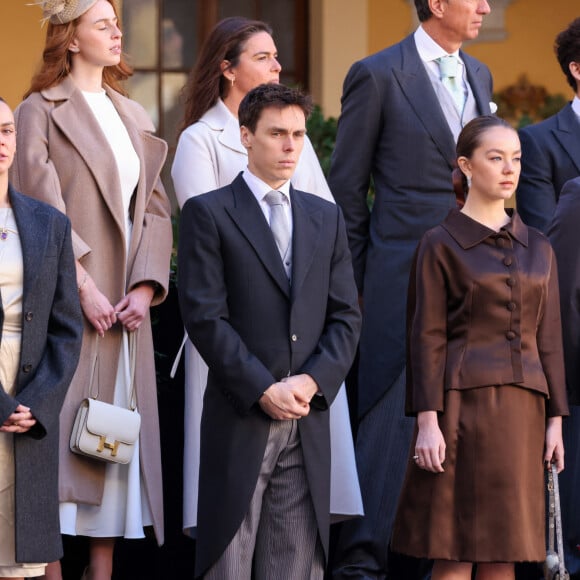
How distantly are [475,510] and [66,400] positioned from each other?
1.41 m

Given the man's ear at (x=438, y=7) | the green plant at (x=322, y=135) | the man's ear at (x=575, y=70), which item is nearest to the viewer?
the man's ear at (x=438, y=7)

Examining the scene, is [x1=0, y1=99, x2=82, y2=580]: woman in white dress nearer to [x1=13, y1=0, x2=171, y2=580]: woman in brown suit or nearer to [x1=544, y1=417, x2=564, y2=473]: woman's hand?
[x1=13, y1=0, x2=171, y2=580]: woman in brown suit

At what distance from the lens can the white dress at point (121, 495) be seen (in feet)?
17.1

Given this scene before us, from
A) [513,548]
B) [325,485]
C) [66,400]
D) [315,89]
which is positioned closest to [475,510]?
[513,548]

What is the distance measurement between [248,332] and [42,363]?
62 cm

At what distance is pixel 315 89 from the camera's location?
1075 centimetres

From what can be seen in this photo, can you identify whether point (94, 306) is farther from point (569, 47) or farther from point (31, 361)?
point (569, 47)

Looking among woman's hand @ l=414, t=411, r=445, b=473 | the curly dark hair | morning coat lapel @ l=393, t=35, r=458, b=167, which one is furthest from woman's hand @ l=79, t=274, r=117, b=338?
the curly dark hair

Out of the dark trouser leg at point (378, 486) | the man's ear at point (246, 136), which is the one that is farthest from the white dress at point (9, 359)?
the dark trouser leg at point (378, 486)

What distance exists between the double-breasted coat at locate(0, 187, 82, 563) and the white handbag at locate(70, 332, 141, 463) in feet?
1.20

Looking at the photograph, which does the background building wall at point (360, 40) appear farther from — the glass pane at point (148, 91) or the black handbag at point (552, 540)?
the black handbag at point (552, 540)

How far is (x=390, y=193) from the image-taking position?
563 cm

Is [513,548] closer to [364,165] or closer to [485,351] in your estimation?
[485,351]

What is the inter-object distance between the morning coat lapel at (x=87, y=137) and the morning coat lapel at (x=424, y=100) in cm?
108
